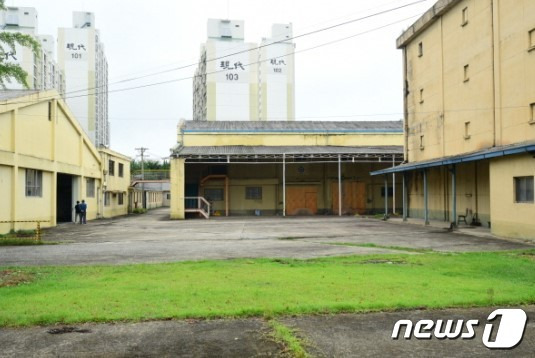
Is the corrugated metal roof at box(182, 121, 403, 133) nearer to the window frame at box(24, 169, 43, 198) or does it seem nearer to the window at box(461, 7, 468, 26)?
the window frame at box(24, 169, 43, 198)

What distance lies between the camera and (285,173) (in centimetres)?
3647

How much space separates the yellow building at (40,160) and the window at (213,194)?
8.12 metres

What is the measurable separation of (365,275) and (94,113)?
262 ft

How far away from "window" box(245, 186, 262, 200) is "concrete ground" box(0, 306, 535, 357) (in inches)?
1198

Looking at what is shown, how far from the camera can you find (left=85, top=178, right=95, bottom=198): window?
3300cm

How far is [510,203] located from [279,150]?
65.8 ft

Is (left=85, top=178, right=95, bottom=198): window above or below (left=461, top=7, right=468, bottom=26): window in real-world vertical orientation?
below

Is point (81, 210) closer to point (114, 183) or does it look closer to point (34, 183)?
point (34, 183)

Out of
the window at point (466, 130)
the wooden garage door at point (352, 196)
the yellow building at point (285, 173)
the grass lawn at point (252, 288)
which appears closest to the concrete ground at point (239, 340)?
the grass lawn at point (252, 288)

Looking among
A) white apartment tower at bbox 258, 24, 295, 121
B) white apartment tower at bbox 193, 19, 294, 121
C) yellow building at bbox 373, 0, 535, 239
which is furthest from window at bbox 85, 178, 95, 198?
white apartment tower at bbox 258, 24, 295, 121

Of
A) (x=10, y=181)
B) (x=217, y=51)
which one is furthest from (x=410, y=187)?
(x=217, y=51)

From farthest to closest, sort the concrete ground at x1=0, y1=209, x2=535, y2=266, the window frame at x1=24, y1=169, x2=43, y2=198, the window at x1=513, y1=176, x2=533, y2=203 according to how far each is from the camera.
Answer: the window frame at x1=24, y1=169, x2=43, y2=198 < the window at x1=513, y1=176, x2=533, y2=203 < the concrete ground at x1=0, y1=209, x2=535, y2=266

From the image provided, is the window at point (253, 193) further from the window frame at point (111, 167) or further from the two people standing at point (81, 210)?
the two people standing at point (81, 210)
